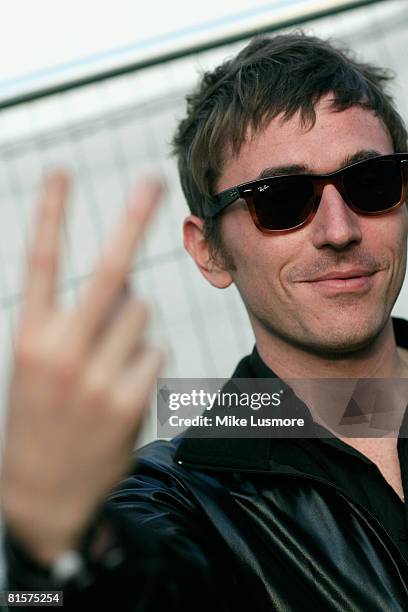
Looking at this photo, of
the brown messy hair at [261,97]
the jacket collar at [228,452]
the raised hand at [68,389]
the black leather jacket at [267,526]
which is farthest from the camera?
the brown messy hair at [261,97]

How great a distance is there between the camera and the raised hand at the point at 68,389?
2.83 ft

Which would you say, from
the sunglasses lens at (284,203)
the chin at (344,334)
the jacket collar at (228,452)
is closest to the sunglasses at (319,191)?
the sunglasses lens at (284,203)

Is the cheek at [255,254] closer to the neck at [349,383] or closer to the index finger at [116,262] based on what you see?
the neck at [349,383]

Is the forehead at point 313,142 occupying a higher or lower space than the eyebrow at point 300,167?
higher

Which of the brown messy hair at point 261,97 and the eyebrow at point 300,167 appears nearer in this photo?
the eyebrow at point 300,167

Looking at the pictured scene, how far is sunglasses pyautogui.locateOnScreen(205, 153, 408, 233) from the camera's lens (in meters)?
2.11

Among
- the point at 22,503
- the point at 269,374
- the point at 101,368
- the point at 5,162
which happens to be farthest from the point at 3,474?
the point at 5,162

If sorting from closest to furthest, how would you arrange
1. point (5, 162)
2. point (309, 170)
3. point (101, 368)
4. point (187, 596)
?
point (101, 368), point (187, 596), point (309, 170), point (5, 162)

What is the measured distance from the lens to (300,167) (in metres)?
2.16

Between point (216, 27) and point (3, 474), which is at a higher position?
point (216, 27)

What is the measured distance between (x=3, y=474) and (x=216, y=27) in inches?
111

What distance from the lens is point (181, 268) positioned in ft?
11.8

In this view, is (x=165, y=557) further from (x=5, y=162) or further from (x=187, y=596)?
(x=5, y=162)

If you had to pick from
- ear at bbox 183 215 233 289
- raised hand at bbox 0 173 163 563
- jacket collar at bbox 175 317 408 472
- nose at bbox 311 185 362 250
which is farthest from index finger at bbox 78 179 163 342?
ear at bbox 183 215 233 289
